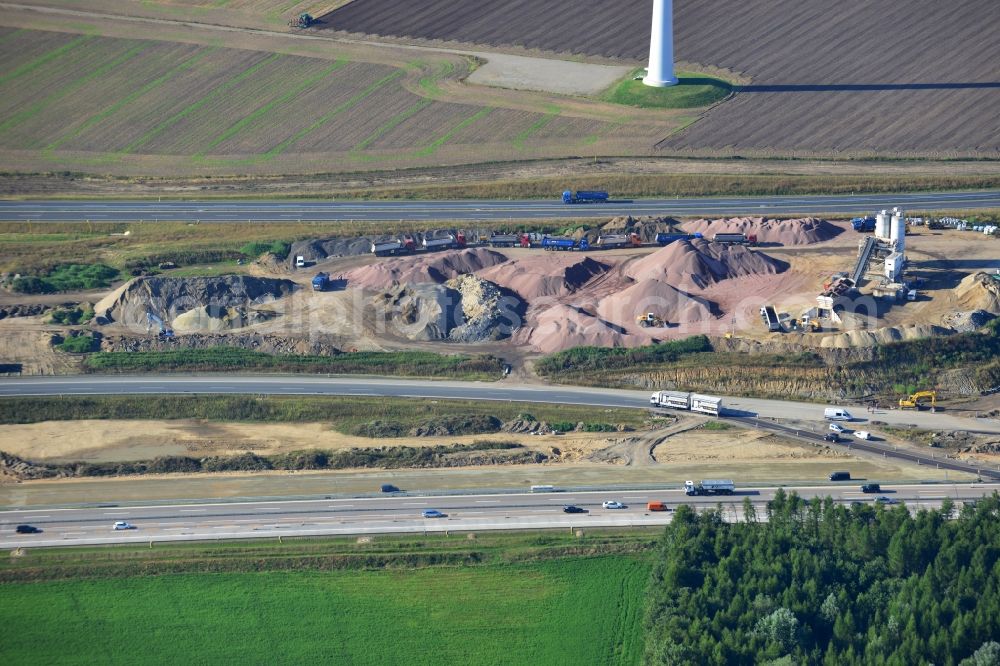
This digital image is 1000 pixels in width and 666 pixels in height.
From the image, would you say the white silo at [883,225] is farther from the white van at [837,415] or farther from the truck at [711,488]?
the truck at [711,488]

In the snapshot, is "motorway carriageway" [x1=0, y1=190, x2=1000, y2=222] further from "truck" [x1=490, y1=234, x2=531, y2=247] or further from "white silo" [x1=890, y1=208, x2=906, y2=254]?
"white silo" [x1=890, y1=208, x2=906, y2=254]

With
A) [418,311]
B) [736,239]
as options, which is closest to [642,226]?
[736,239]

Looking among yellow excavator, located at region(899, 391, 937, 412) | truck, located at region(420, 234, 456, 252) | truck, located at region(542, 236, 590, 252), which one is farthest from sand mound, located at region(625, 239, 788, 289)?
yellow excavator, located at region(899, 391, 937, 412)

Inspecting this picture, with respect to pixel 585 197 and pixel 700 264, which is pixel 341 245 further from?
pixel 700 264

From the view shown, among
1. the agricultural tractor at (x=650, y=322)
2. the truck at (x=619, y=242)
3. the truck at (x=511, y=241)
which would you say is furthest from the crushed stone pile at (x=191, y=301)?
the agricultural tractor at (x=650, y=322)

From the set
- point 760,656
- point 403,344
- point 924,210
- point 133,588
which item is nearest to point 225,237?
point 403,344
